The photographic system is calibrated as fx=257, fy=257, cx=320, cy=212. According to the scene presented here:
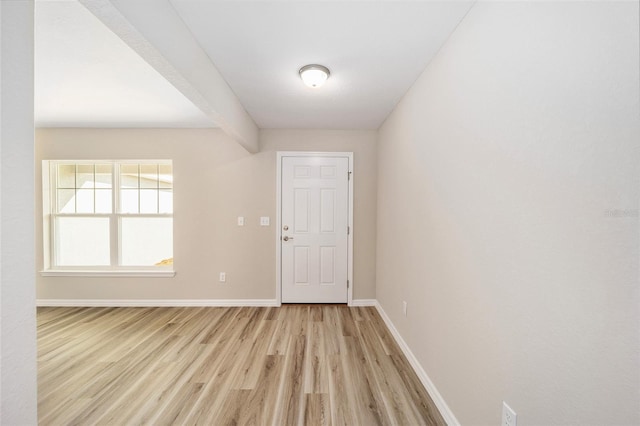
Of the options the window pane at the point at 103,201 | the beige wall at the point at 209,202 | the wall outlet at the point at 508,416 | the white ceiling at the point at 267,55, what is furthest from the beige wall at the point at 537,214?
the window pane at the point at 103,201

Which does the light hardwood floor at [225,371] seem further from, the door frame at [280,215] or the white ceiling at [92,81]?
the white ceiling at [92,81]

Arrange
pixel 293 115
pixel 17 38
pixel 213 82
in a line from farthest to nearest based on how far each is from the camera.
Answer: pixel 293 115 < pixel 213 82 < pixel 17 38

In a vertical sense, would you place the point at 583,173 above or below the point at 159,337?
above

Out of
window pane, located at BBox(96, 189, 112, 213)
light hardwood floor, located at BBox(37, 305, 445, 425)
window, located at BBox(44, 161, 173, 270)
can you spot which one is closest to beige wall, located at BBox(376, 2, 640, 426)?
light hardwood floor, located at BBox(37, 305, 445, 425)

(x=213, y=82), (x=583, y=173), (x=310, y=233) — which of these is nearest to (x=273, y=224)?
(x=310, y=233)

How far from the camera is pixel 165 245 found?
3.63 metres

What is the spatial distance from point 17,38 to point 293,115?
2476 millimetres

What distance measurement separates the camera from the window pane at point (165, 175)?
361cm

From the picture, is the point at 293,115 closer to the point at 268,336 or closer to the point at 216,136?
the point at 216,136

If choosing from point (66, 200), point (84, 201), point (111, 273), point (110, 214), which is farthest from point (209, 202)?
point (66, 200)

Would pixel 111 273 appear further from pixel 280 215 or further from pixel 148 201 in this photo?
pixel 280 215

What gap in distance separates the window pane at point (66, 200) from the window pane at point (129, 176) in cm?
71

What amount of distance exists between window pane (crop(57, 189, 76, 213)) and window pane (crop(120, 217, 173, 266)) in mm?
758

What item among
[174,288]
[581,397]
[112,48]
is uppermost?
[112,48]
